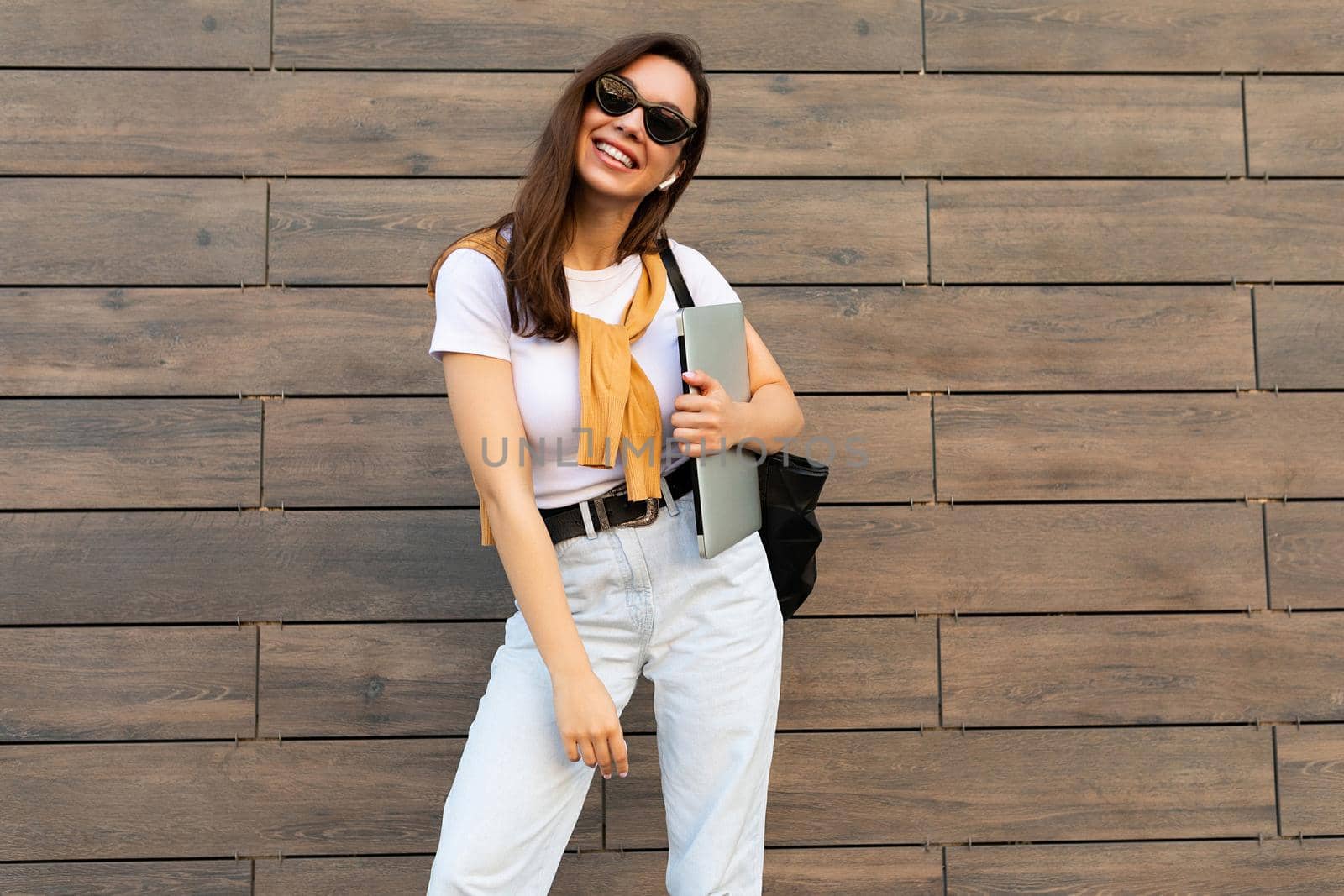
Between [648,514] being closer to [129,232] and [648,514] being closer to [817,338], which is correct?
[817,338]

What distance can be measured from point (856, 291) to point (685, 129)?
894 mm

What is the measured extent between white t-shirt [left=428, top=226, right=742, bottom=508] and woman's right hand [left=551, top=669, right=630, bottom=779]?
264mm

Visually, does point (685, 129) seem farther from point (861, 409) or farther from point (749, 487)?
point (861, 409)

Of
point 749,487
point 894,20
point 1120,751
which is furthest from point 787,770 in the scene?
point 894,20

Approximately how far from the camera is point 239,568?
2182mm

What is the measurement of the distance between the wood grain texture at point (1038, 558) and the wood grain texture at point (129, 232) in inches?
54.5

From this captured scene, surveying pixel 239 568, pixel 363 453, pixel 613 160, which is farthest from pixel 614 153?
pixel 239 568

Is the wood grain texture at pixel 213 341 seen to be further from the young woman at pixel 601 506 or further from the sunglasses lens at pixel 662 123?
the sunglasses lens at pixel 662 123

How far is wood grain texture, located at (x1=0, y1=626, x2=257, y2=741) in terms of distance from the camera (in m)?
2.15

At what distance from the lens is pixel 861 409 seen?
2271 millimetres

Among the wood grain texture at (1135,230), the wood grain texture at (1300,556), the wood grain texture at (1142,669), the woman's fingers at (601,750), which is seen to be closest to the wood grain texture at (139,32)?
the wood grain texture at (1135,230)

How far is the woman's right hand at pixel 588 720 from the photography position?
4.41ft

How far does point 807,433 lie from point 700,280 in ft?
2.30

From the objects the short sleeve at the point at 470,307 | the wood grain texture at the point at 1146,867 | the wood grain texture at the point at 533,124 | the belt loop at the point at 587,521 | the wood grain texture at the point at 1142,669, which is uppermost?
the wood grain texture at the point at 533,124
